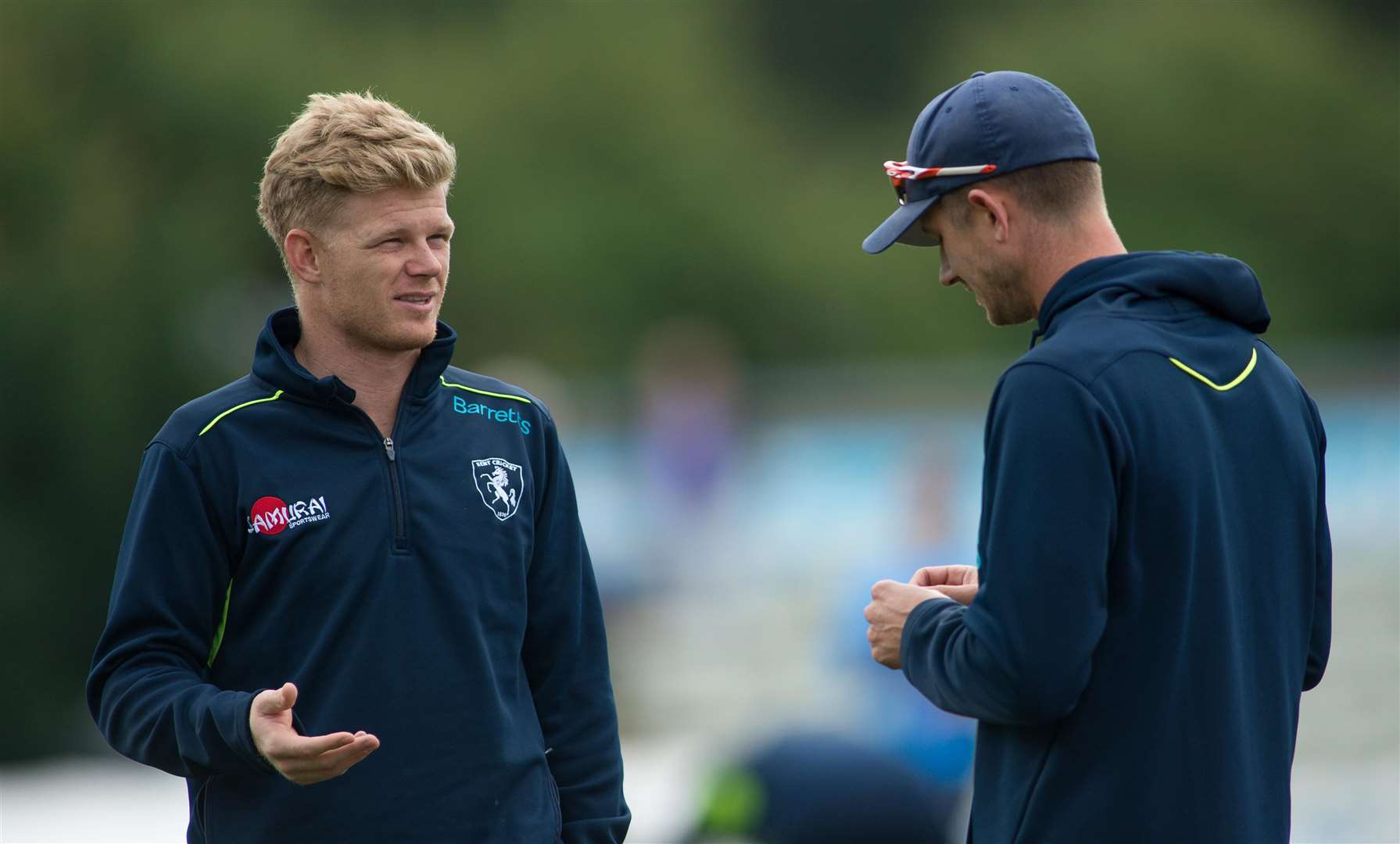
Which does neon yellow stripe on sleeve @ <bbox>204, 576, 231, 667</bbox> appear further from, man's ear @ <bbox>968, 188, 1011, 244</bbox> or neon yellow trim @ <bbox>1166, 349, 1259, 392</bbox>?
neon yellow trim @ <bbox>1166, 349, 1259, 392</bbox>

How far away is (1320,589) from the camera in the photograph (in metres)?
2.50

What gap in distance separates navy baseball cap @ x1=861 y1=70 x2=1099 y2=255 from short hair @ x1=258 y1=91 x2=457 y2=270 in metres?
0.72

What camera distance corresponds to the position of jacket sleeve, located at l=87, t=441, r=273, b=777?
2.31 metres

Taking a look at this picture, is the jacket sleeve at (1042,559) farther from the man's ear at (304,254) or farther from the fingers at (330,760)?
the man's ear at (304,254)

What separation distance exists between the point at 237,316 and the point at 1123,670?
11.1m

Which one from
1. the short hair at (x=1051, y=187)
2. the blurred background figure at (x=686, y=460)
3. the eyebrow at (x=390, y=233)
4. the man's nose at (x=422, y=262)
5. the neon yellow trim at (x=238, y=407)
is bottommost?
the blurred background figure at (x=686, y=460)

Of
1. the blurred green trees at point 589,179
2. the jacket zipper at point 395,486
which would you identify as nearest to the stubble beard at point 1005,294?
the jacket zipper at point 395,486

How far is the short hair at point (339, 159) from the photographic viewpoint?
2.48 m

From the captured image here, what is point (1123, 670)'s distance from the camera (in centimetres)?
218

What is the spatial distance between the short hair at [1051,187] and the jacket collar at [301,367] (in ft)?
2.93

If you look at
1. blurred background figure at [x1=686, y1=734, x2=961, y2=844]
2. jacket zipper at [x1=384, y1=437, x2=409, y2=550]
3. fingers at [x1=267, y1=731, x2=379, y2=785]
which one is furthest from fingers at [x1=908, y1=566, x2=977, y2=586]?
blurred background figure at [x1=686, y1=734, x2=961, y2=844]

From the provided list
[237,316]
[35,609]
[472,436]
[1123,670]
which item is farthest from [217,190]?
[1123,670]

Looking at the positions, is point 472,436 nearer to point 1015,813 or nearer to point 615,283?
point 1015,813

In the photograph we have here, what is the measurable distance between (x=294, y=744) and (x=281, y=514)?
0.40 meters
